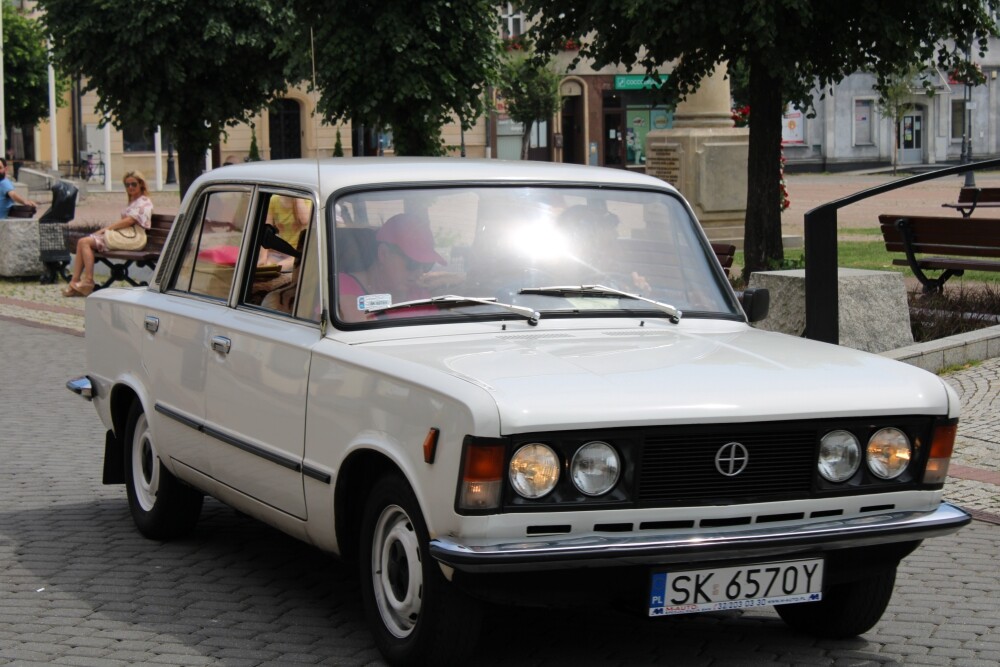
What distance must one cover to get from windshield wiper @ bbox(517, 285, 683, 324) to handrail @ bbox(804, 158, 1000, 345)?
12.9 feet

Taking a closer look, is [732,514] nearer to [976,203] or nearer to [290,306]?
[290,306]

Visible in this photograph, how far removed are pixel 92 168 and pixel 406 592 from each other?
64.1 meters

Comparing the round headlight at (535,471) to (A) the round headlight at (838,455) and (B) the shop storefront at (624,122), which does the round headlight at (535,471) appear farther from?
(B) the shop storefront at (624,122)

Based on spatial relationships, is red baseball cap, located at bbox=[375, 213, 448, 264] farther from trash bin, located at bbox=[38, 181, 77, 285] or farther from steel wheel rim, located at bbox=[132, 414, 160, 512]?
trash bin, located at bbox=[38, 181, 77, 285]

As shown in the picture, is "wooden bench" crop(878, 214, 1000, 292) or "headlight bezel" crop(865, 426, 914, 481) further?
"wooden bench" crop(878, 214, 1000, 292)

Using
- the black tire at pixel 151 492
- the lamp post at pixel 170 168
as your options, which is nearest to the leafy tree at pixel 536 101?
the lamp post at pixel 170 168

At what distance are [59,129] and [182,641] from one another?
75643mm

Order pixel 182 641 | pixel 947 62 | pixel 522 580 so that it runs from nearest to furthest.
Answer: pixel 522 580 < pixel 182 641 < pixel 947 62

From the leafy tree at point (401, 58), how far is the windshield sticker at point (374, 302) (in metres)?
16.6

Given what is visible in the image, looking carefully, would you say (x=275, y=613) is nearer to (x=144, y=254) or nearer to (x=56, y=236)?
(x=144, y=254)

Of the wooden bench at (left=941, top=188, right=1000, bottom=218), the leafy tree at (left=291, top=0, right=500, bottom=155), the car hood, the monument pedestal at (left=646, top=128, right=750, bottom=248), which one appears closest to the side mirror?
the car hood

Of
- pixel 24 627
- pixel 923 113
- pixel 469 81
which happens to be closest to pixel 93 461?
pixel 24 627

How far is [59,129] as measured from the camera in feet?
255

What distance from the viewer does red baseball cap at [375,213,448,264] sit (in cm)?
581
